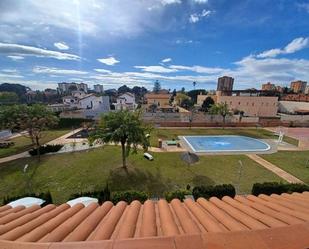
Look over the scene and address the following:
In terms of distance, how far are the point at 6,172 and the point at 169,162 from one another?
14115 mm

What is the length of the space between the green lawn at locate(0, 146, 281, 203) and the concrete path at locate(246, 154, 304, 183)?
2.15ft

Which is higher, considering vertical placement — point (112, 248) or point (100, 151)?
point (112, 248)

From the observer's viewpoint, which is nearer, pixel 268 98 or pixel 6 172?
pixel 6 172

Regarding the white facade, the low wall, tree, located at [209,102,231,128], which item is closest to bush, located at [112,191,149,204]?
tree, located at [209,102,231,128]

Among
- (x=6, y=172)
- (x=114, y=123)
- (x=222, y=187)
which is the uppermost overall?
(x=114, y=123)

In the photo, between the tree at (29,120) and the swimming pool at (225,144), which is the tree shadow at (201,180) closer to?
the swimming pool at (225,144)

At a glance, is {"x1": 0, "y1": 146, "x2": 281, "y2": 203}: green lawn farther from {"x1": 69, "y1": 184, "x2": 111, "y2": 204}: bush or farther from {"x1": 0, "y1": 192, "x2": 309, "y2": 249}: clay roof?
{"x1": 0, "y1": 192, "x2": 309, "y2": 249}: clay roof

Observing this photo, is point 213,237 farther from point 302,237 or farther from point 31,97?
point 31,97

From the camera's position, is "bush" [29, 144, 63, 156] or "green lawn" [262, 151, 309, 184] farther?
"bush" [29, 144, 63, 156]

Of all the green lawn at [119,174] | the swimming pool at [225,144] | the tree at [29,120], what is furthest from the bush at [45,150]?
the swimming pool at [225,144]

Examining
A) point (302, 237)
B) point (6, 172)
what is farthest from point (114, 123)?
point (302, 237)

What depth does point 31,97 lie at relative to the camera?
118 meters

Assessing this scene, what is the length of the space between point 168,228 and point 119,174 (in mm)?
12423

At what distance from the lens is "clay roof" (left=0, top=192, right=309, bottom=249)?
8.29ft
